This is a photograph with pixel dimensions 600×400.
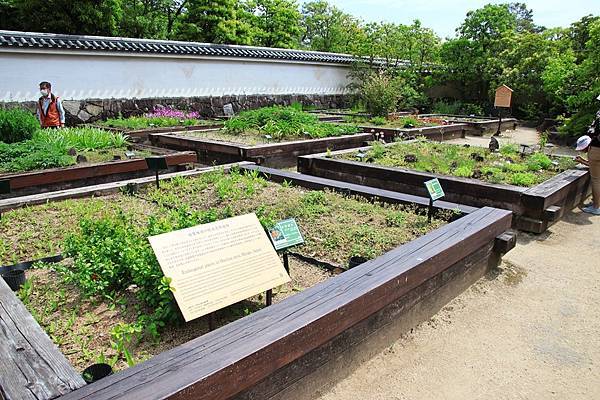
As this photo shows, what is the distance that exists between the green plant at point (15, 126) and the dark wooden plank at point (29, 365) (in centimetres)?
517

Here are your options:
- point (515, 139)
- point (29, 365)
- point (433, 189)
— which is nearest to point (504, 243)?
point (433, 189)

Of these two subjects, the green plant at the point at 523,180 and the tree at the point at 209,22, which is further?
the tree at the point at 209,22

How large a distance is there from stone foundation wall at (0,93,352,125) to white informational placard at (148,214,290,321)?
9948 mm

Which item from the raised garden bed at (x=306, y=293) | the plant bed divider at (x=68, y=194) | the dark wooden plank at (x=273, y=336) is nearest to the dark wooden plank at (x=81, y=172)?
the plant bed divider at (x=68, y=194)

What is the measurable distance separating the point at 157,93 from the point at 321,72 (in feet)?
23.9

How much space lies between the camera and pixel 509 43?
→ 667 inches

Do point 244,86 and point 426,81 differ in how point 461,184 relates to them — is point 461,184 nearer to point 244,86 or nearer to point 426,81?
point 244,86

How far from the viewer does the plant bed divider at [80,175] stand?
4887 mm

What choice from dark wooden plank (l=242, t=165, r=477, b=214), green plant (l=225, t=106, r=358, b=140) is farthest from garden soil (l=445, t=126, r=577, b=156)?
dark wooden plank (l=242, t=165, r=477, b=214)

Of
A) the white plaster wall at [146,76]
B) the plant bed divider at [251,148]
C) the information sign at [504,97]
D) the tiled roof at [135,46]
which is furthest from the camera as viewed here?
the information sign at [504,97]

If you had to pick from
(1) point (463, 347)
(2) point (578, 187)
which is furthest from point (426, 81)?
(1) point (463, 347)

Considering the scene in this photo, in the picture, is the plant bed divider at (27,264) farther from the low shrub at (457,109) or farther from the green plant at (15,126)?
the low shrub at (457,109)

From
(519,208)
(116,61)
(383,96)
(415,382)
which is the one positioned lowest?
(415,382)

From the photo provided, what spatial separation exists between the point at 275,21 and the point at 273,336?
20.8m
